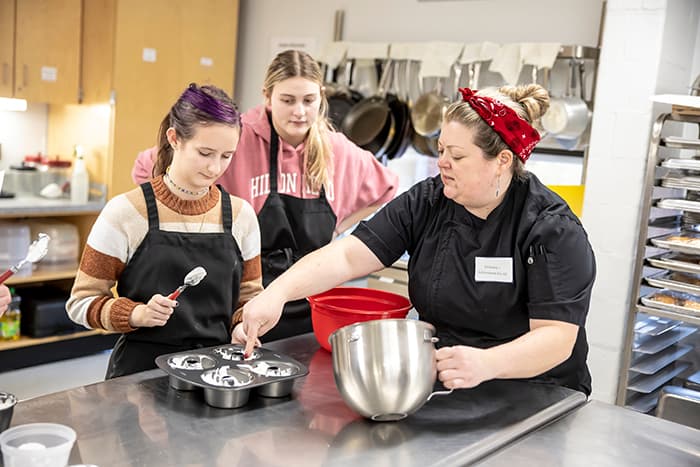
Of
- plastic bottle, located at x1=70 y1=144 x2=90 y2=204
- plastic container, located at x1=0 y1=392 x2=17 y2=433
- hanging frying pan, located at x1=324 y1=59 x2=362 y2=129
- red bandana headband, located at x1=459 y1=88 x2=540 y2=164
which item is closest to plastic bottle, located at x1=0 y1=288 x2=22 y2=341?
plastic bottle, located at x1=70 y1=144 x2=90 y2=204

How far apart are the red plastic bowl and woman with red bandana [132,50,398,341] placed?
1.19 ft

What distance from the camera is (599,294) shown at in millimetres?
2982

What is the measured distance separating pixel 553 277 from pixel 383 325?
46 cm

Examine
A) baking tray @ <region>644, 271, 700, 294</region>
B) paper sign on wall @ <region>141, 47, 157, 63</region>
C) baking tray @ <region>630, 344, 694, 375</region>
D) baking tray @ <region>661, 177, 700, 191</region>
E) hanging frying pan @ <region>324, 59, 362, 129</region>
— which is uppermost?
paper sign on wall @ <region>141, 47, 157, 63</region>

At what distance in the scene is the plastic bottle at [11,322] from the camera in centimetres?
395

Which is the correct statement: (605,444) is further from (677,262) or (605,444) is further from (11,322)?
(11,322)

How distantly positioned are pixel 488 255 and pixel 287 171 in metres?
0.93

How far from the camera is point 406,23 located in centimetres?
414

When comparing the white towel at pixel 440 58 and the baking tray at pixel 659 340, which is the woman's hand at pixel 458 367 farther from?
the white towel at pixel 440 58

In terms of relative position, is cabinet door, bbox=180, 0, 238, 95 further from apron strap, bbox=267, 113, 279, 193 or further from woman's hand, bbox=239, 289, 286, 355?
woman's hand, bbox=239, 289, 286, 355

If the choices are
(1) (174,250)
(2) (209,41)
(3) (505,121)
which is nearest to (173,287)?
(1) (174,250)

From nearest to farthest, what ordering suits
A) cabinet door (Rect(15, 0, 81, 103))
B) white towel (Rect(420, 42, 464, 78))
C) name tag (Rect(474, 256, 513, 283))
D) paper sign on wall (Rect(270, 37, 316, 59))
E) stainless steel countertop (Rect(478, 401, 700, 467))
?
stainless steel countertop (Rect(478, 401, 700, 467))
name tag (Rect(474, 256, 513, 283))
white towel (Rect(420, 42, 464, 78))
cabinet door (Rect(15, 0, 81, 103))
paper sign on wall (Rect(270, 37, 316, 59))

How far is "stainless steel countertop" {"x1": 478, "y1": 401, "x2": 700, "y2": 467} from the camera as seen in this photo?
1.47 meters

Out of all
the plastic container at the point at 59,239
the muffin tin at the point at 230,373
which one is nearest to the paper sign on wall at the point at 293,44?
the plastic container at the point at 59,239
